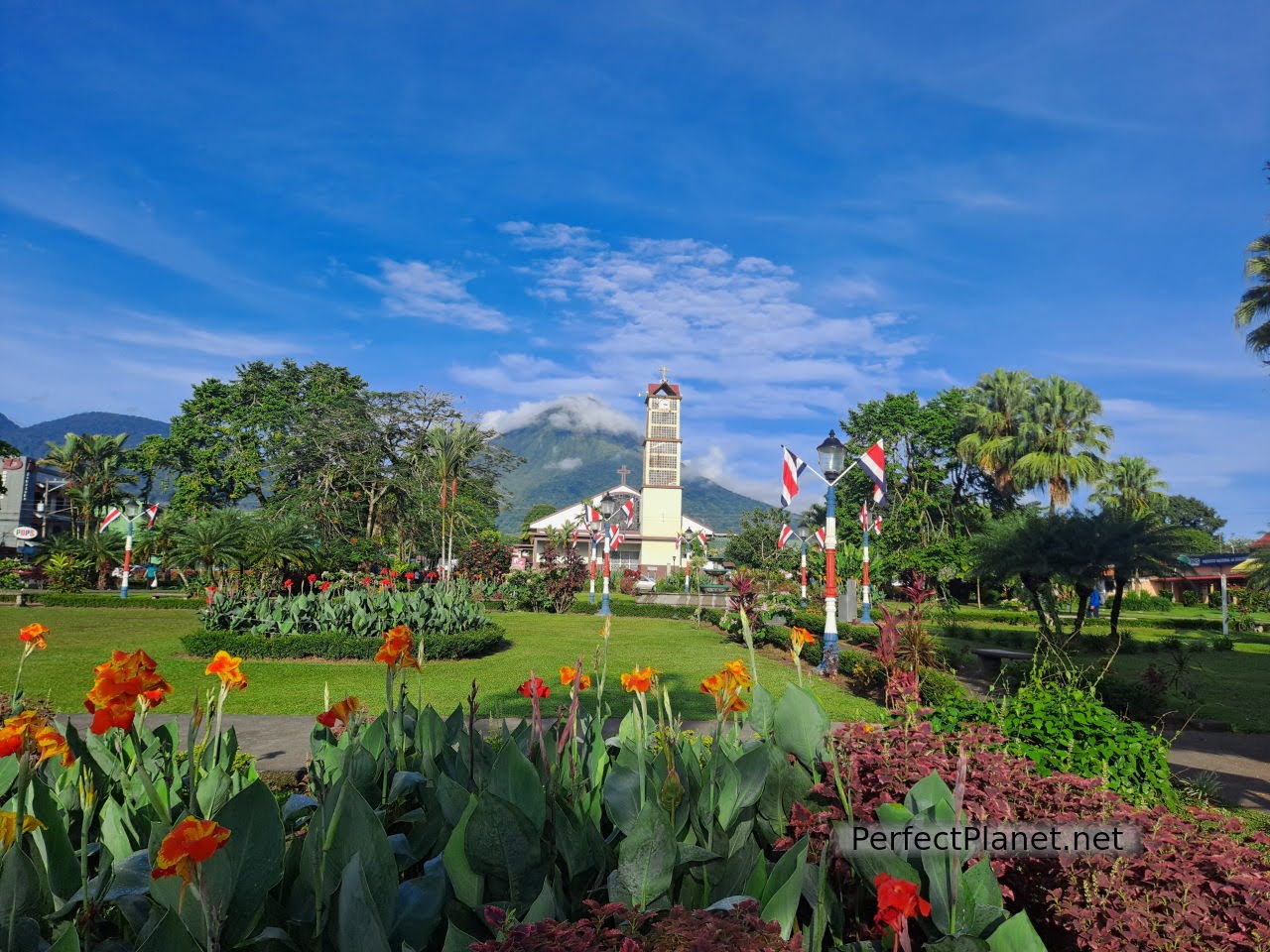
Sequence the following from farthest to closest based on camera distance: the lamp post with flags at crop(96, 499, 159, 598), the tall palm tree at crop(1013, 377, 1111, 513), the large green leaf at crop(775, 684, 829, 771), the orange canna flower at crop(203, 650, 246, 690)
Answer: the tall palm tree at crop(1013, 377, 1111, 513) → the lamp post with flags at crop(96, 499, 159, 598) → the large green leaf at crop(775, 684, 829, 771) → the orange canna flower at crop(203, 650, 246, 690)

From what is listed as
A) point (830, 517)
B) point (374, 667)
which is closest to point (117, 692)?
point (374, 667)

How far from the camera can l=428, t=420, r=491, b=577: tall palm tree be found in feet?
83.0

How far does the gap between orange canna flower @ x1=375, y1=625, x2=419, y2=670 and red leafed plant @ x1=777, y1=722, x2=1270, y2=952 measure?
1.44 meters

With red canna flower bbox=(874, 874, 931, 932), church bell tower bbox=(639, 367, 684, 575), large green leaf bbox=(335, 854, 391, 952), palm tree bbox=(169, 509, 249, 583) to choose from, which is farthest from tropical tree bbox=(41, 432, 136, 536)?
red canna flower bbox=(874, 874, 931, 932)

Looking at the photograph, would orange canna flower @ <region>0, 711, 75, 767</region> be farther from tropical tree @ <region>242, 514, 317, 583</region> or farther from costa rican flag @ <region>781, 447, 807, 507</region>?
tropical tree @ <region>242, 514, 317, 583</region>

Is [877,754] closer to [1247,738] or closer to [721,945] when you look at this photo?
[721,945]

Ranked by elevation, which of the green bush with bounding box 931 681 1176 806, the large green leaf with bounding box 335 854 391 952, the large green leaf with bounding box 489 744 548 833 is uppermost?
the large green leaf with bounding box 489 744 548 833

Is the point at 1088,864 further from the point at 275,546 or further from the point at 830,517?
the point at 275,546

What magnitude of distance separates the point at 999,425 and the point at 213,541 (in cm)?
3367

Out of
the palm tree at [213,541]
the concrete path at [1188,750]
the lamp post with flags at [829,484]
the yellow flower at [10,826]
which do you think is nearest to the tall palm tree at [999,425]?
the lamp post with flags at [829,484]

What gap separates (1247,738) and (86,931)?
10364mm

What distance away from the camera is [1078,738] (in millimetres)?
4410

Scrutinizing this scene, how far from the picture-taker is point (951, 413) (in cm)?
4178

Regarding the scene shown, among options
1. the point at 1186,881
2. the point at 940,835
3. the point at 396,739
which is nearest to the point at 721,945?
the point at 940,835
